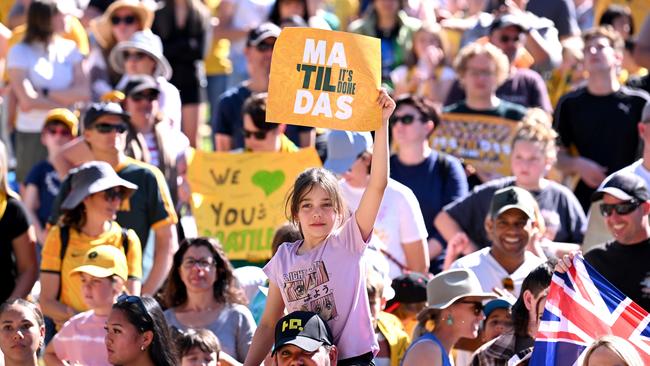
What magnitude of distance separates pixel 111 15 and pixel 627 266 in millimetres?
5938

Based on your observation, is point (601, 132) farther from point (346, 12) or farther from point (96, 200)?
point (346, 12)

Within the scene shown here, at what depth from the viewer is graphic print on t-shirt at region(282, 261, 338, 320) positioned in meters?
6.73

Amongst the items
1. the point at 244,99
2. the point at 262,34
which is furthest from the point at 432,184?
the point at 262,34

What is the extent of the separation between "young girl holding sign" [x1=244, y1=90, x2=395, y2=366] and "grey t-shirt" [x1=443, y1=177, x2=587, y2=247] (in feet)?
11.8

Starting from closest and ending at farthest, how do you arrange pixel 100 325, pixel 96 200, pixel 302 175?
pixel 302 175
pixel 100 325
pixel 96 200

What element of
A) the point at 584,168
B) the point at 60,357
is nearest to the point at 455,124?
the point at 584,168

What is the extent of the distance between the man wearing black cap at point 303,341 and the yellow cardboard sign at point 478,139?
205 inches

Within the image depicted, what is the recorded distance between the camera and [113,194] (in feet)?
30.8

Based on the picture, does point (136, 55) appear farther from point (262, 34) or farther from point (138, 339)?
point (138, 339)

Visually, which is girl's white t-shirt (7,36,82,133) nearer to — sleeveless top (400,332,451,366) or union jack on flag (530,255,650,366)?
sleeveless top (400,332,451,366)

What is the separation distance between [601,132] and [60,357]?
15.6 ft

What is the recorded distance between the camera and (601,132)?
1162 cm

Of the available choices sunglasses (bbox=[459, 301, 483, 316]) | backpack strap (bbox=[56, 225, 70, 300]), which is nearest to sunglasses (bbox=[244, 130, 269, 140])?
backpack strap (bbox=[56, 225, 70, 300])

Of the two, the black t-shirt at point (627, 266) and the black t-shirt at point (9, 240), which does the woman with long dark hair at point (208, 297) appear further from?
the black t-shirt at point (627, 266)
